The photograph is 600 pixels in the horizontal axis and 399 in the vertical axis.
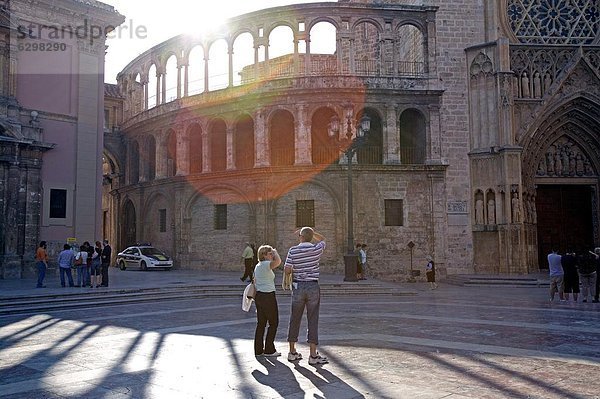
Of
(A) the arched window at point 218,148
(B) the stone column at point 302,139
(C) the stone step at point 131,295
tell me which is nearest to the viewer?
(C) the stone step at point 131,295

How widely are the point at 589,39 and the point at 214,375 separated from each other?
29.0m

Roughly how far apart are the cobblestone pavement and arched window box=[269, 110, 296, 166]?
50.8 feet

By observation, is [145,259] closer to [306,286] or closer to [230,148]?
[230,148]

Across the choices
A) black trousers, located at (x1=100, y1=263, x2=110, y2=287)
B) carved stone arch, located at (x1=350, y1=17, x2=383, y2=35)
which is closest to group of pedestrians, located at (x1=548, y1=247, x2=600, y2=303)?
black trousers, located at (x1=100, y1=263, x2=110, y2=287)

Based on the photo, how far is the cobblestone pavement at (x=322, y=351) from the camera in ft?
19.6

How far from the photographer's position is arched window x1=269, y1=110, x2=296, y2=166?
28.3 metres

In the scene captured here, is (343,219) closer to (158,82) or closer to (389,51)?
(389,51)

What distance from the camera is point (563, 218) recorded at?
28344 millimetres

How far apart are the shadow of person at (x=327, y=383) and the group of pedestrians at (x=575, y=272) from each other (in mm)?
11490

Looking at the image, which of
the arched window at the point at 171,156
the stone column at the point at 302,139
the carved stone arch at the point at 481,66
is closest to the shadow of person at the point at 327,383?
the stone column at the point at 302,139

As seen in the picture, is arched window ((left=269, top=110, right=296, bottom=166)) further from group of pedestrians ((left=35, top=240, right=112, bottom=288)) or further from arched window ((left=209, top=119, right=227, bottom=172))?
group of pedestrians ((left=35, top=240, right=112, bottom=288))

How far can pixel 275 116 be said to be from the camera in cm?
2842

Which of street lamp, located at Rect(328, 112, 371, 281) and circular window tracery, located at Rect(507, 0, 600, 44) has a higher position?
circular window tracery, located at Rect(507, 0, 600, 44)

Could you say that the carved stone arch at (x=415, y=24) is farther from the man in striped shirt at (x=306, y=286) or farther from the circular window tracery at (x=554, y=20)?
the man in striped shirt at (x=306, y=286)
